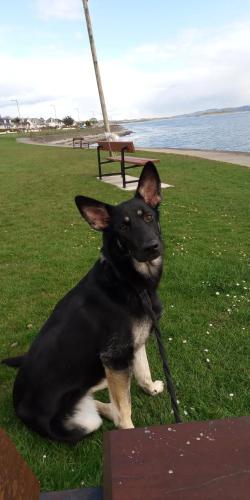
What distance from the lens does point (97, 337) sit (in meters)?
3.11

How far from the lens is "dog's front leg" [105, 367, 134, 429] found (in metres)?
3.12

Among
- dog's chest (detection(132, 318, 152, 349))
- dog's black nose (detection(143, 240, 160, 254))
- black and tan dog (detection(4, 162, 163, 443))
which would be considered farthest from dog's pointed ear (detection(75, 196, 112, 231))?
dog's chest (detection(132, 318, 152, 349))

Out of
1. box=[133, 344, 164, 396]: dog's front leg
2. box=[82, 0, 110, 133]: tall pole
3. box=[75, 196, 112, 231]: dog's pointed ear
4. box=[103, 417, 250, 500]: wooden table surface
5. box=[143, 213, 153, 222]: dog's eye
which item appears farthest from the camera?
box=[82, 0, 110, 133]: tall pole

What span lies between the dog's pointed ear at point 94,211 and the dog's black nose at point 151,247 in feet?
1.35

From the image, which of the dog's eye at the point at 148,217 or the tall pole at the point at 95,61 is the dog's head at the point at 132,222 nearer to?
the dog's eye at the point at 148,217

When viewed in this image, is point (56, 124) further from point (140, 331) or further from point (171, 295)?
point (140, 331)

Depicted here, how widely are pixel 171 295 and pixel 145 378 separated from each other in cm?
187

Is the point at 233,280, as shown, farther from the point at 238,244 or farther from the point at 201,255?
the point at 238,244

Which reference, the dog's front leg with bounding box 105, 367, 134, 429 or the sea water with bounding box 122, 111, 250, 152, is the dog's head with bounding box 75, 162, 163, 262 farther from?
the sea water with bounding box 122, 111, 250, 152

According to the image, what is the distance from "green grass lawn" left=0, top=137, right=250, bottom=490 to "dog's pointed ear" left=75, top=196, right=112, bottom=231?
177cm

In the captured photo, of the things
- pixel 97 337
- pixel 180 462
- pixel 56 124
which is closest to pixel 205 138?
pixel 97 337

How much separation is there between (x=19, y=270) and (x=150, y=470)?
5.97m

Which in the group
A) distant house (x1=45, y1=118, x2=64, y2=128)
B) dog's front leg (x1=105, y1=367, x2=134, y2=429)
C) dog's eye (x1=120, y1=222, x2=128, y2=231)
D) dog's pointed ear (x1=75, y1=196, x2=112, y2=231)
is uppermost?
distant house (x1=45, y1=118, x2=64, y2=128)

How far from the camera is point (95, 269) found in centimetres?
330
